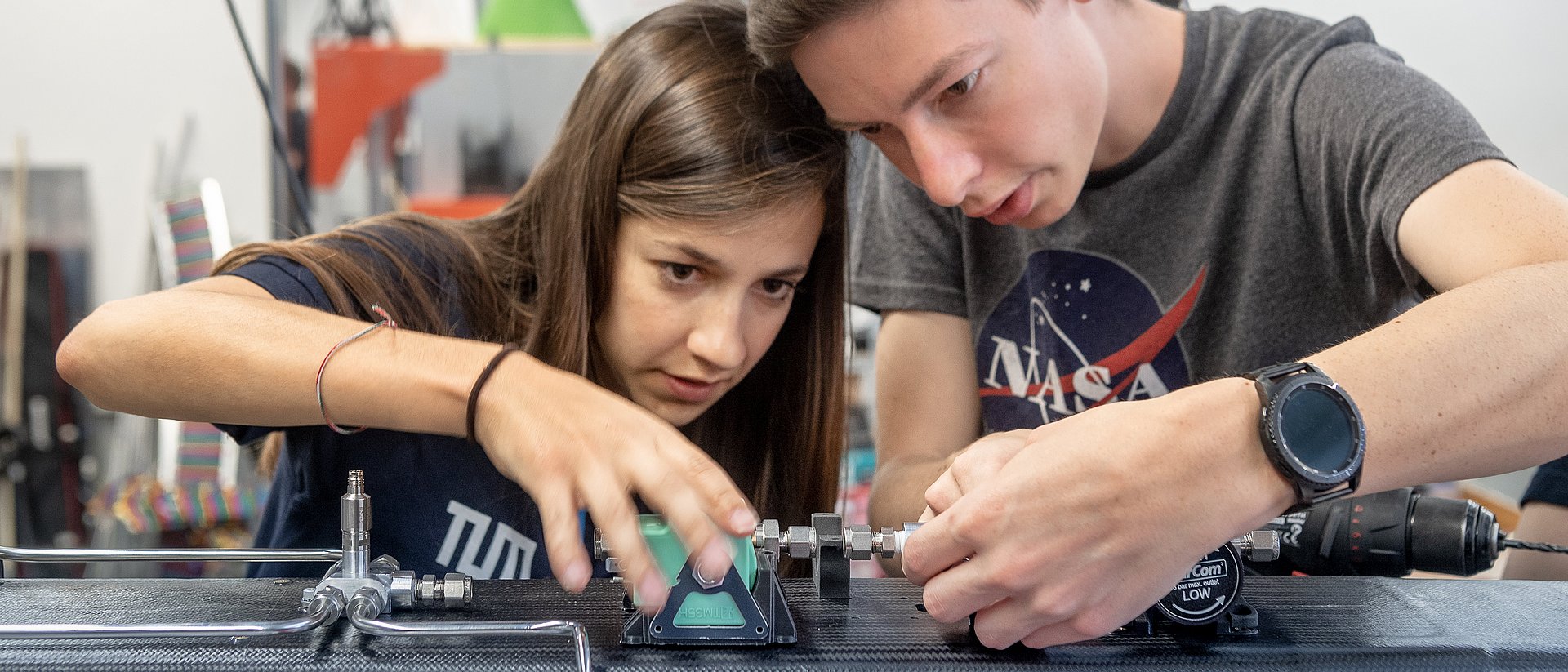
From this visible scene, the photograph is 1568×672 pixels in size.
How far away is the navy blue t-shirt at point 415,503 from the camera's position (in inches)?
37.4

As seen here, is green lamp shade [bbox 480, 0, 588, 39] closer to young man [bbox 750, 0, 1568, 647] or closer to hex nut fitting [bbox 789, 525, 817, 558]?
young man [bbox 750, 0, 1568, 647]

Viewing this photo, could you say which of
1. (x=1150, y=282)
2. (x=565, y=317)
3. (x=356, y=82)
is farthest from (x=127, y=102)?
(x=1150, y=282)

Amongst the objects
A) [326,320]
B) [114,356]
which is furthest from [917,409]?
[114,356]

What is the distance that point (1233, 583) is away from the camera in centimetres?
64

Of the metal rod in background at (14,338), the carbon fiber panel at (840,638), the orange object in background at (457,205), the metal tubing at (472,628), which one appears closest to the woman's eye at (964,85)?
the carbon fiber panel at (840,638)

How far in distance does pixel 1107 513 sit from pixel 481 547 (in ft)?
1.87

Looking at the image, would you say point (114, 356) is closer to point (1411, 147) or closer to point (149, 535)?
point (1411, 147)

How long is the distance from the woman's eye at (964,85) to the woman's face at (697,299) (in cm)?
20

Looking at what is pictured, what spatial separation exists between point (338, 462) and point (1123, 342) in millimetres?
768

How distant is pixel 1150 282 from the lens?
1.13 m

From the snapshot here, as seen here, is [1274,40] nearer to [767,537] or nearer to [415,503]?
[767,537]

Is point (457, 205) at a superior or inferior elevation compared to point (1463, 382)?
inferior

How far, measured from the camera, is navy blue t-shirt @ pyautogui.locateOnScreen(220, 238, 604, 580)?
950 millimetres

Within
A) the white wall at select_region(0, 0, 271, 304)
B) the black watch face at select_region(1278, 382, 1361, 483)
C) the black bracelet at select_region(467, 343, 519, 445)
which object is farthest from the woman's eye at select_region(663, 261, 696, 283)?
the white wall at select_region(0, 0, 271, 304)
